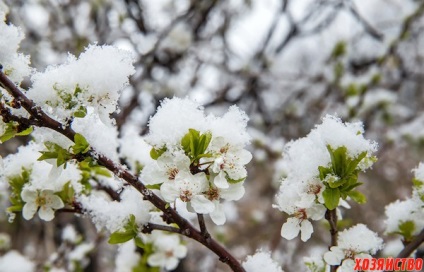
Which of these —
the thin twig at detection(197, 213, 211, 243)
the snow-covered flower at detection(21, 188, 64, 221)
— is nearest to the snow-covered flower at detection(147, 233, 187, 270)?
the snow-covered flower at detection(21, 188, 64, 221)

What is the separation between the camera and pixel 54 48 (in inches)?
151

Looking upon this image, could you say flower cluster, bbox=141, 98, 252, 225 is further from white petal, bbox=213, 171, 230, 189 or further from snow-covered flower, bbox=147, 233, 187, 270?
snow-covered flower, bbox=147, 233, 187, 270

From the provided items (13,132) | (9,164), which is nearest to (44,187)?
(9,164)

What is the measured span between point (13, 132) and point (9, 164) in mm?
308

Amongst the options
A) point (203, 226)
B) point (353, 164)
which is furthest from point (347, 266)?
point (203, 226)

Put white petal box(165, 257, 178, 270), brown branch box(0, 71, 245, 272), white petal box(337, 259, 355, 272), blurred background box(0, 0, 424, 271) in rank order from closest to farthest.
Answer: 1. brown branch box(0, 71, 245, 272)
2. white petal box(337, 259, 355, 272)
3. white petal box(165, 257, 178, 270)
4. blurred background box(0, 0, 424, 271)

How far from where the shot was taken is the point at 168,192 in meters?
0.94

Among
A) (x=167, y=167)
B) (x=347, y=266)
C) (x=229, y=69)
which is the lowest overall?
(x=347, y=266)

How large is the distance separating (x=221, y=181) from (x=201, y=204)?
6 cm

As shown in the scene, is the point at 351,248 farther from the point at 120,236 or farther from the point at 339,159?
the point at 120,236

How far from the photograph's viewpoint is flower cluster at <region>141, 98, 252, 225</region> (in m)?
0.93

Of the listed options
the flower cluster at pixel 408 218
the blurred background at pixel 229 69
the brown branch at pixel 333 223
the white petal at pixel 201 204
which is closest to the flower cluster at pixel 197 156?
the white petal at pixel 201 204

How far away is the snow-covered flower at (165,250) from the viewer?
63.9 inches

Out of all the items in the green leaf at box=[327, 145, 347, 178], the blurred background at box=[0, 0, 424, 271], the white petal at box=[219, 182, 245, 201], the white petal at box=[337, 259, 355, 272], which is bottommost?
Answer: the white petal at box=[337, 259, 355, 272]
